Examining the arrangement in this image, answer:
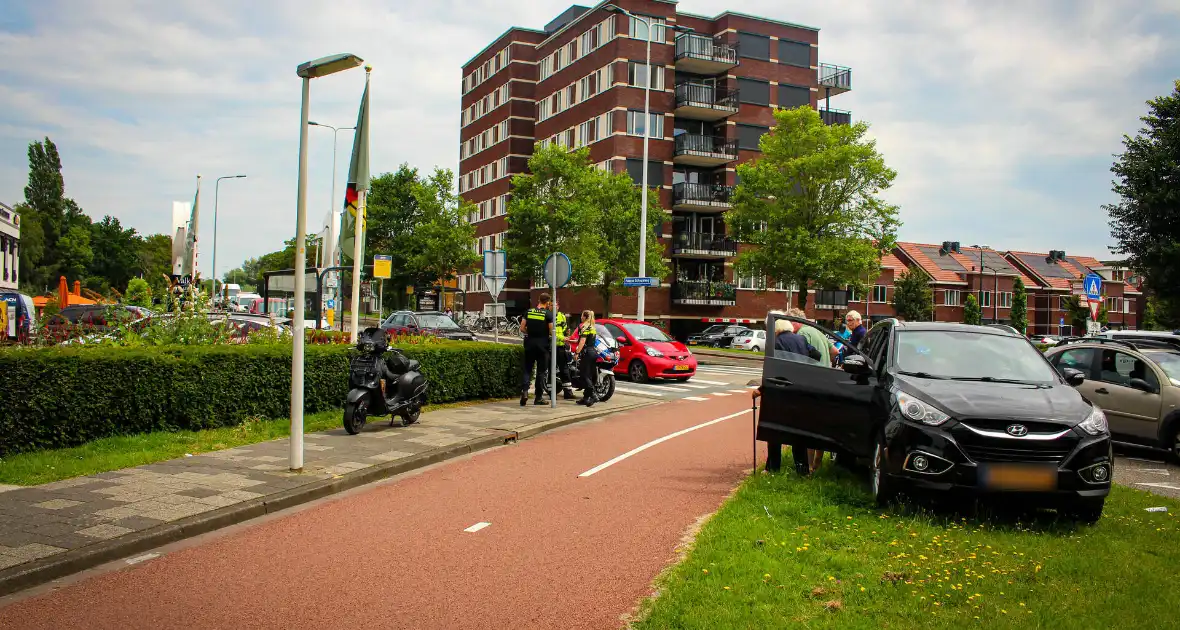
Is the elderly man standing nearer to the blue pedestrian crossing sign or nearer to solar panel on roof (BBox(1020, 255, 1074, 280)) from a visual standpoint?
the blue pedestrian crossing sign

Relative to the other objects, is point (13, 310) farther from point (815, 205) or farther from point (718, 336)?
point (815, 205)

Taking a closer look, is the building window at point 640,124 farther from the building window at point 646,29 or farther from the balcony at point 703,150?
the building window at point 646,29

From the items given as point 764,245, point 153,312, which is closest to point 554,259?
point 153,312

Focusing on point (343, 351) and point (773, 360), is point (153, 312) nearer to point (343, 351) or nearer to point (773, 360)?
point (343, 351)

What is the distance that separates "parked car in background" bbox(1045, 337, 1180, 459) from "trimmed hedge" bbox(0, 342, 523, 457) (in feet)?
33.1

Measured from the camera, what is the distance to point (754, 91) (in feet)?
175

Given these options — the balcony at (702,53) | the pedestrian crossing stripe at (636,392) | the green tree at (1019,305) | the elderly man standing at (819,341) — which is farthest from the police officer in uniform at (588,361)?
the green tree at (1019,305)

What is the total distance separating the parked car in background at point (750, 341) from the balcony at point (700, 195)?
416 inches

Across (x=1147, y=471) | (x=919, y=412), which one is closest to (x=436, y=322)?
(x=1147, y=471)

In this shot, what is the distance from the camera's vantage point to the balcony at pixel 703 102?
5169cm

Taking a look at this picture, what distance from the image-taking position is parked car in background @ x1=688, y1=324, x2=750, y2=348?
45.2 meters

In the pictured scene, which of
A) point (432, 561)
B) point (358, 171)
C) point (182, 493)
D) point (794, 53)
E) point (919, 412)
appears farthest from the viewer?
point (794, 53)

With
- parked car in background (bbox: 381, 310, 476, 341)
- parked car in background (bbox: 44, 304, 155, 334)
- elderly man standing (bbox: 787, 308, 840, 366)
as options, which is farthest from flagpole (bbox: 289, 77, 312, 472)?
parked car in background (bbox: 381, 310, 476, 341)

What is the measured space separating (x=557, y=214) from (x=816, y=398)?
35.0 meters
